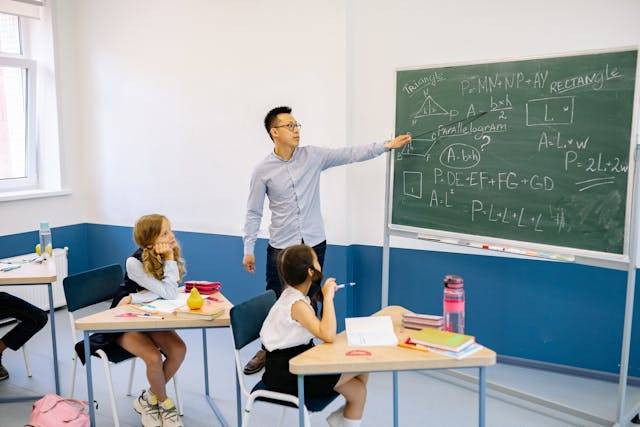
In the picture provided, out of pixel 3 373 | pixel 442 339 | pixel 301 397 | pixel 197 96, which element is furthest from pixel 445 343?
pixel 197 96

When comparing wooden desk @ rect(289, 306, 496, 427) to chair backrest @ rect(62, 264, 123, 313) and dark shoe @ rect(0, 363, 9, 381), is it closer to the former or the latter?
chair backrest @ rect(62, 264, 123, 313)

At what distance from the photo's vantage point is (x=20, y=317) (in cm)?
403

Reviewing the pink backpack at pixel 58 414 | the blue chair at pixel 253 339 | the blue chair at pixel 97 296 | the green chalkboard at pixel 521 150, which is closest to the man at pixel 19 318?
the blue chair at pixel 97 296

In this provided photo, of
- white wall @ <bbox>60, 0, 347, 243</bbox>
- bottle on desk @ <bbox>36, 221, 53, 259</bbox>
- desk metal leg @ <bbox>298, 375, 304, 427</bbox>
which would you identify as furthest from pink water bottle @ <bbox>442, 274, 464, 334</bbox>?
bottle on desk @ <bbox>36, 221, 53, 259</bbox>

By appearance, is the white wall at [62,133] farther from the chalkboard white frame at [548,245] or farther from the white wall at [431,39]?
the chalkboard white frame at [548,245]

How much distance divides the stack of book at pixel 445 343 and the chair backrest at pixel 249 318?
0.78m

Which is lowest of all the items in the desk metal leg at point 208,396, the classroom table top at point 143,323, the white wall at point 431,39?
the desk metal leg at point 208,396

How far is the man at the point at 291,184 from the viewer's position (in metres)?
3.91

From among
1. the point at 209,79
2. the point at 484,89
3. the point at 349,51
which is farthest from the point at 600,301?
the point at 209,79

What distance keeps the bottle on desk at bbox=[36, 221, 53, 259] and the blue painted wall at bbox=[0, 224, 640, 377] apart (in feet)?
2.86

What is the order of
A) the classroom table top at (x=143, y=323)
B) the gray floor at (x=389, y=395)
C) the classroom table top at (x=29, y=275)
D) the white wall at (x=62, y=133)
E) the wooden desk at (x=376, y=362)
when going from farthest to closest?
the white wall at (x=62, y=133) < the classroom table top at (x=29, y=275) < the gray floor at (x=389, y=395) < the classroom table top at (x=143, y=323) < the wooden desk at (x=376, y=362)

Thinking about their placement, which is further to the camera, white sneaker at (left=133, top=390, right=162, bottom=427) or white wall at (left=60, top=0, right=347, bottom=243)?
white wall at (left=60, top=0, right=347, bottom=243)

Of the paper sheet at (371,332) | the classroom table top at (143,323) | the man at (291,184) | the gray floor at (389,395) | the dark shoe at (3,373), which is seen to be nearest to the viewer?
the paper sheet at (371,332)

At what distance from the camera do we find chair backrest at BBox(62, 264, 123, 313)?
11.6 ft
